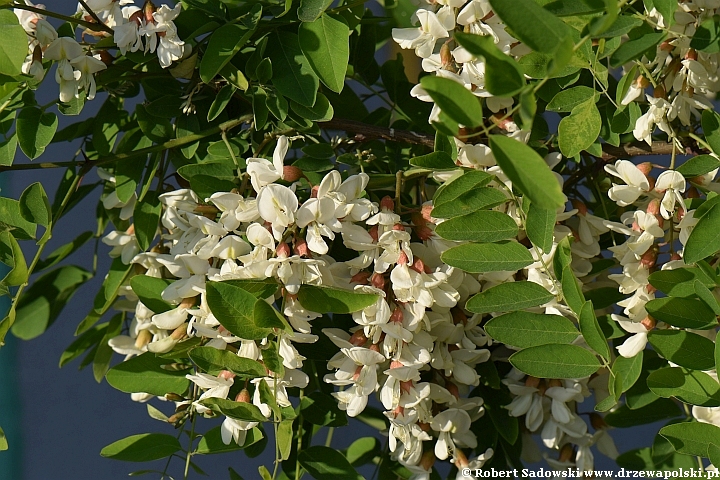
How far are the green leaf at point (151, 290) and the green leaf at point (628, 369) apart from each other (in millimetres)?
330

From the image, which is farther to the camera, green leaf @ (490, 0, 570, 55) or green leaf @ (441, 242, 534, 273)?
green leaf @ (441, 242, 534, 273)

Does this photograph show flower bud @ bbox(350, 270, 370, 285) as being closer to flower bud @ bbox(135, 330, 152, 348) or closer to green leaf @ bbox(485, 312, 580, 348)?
green leaf @ bbox(485, 312, 580, 348)

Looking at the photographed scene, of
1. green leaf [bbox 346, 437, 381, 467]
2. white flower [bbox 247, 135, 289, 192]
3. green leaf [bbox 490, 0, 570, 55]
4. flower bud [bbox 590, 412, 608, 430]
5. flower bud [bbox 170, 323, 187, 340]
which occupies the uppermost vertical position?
green leaf [bbox 490, 0, 570, 55]

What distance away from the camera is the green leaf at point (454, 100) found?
36 cm

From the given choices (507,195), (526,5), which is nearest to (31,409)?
(507,195)

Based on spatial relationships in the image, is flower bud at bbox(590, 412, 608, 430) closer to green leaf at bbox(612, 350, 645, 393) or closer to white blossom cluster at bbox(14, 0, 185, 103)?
green leaf at bbox(612, 350, 645, 393)

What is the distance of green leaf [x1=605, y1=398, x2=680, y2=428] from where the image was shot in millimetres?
690

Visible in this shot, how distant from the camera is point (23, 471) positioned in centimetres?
112

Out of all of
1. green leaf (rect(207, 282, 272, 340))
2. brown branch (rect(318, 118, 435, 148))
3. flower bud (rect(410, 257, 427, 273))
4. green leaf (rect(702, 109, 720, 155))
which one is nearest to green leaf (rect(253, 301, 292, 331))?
green leaf (rect(207, 282, 272, 340))

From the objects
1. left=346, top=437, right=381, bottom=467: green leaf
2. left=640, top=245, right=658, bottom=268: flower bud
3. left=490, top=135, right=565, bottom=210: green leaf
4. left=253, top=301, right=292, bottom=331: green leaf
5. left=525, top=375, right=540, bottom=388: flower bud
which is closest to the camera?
left=490, top=135, right=565, bottom=210: green leaf

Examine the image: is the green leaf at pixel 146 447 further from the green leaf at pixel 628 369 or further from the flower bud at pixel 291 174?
the green leaf at pixel 628 369

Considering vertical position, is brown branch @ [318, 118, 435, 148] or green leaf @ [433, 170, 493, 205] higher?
green leaf @ [433, 170, 493, 205]

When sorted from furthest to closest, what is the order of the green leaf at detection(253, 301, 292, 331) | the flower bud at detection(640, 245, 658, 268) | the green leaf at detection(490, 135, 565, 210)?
1. the flower bud at detection(640, 245, 658, 268)
2. the green leaf at detection(253, 301, 292, 331)
3. the green leaf at detection(490, 135, 565, 210)

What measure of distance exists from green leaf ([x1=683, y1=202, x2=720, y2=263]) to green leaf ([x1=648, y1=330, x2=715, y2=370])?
5cm
